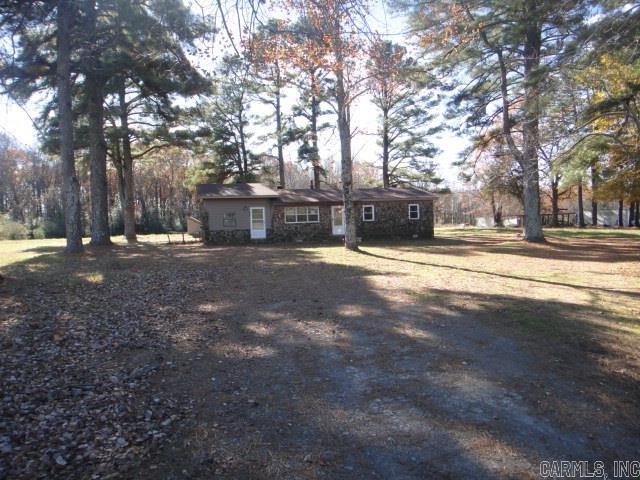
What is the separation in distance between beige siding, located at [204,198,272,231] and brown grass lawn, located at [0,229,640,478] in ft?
44.5

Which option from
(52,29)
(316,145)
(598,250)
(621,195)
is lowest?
(598,250)

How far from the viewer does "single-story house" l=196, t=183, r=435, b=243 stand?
22.1 m

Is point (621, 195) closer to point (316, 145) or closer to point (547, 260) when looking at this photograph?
point (547, 260)

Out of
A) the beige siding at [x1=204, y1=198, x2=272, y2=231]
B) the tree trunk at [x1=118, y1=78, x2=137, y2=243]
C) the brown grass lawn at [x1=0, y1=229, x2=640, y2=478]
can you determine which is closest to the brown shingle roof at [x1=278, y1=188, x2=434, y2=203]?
the beige siding at [x1=204, y1=198, x2=272, y2=231]

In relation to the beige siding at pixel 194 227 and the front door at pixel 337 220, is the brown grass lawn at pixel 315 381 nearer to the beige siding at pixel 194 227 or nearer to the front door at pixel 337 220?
the front door at pixel 337 220

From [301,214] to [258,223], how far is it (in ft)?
8.00

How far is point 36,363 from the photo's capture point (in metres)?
4.35

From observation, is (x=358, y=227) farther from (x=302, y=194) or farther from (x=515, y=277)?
(x=515, y=277)

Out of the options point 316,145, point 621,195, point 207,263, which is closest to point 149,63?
point 207,263

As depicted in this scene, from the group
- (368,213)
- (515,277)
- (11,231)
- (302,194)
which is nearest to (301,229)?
(302,194)

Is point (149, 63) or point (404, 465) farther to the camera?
point (149, 63)

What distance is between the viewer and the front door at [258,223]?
22.6 meters

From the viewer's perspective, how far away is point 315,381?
4051 millimetres

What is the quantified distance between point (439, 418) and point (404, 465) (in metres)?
0.72
